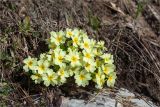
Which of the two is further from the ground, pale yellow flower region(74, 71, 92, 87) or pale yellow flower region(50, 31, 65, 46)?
pale yellow flower region(50, 31, 65, 46)

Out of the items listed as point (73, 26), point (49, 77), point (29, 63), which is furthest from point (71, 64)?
point (73, 26)

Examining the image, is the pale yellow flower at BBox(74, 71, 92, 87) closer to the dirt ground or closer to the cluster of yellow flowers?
the cluster of yellow flowers

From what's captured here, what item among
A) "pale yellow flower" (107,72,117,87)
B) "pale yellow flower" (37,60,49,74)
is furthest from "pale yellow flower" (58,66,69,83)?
"pale yellow flower" (107,72,117,87)

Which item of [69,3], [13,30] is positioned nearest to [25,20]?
[13,30]

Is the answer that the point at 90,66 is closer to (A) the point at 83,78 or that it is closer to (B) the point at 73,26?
(A) the point at 83,78

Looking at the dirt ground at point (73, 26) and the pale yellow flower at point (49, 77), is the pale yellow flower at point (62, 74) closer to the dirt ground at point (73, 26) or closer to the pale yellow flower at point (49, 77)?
the pale yellow flower at point (49, 77)

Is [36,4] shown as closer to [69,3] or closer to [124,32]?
[69,3]

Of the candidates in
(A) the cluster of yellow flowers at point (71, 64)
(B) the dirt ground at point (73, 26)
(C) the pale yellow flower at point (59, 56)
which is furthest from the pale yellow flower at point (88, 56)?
(B) the dirt ground at point (73, 26)
